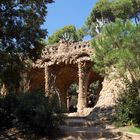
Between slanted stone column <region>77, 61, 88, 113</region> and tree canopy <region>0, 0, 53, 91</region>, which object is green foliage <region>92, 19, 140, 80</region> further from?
slanted stone column <region>77, 61, 88, 113</region>

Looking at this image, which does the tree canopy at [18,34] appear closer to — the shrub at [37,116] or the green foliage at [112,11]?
the shrub at [37,116]

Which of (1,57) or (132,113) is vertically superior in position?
(1,57)

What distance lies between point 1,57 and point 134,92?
6.30 m

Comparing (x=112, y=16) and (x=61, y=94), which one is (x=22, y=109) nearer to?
(x=61, y=94)

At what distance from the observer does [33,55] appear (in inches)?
605

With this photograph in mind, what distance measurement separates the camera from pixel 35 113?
14.0 metres

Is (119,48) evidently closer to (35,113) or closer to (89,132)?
(89,132)

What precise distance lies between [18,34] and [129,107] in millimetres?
5944

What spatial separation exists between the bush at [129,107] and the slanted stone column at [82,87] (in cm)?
589

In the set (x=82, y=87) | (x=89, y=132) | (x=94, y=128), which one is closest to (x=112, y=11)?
(x=82, y=87)

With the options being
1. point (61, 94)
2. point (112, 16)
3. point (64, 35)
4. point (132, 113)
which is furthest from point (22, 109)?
point (64, 35)

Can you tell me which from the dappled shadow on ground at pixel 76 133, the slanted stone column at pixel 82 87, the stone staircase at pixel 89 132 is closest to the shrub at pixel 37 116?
the dappled shadow on ground at pixel 76 133

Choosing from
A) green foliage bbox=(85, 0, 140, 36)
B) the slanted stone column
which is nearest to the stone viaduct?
the slanted stone column

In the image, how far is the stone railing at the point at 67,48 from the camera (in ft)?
75.5
